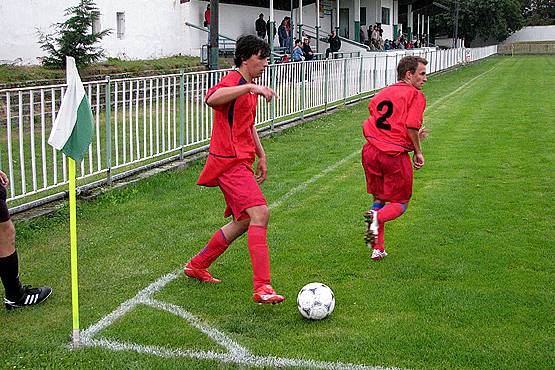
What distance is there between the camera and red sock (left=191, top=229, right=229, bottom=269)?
217 inches

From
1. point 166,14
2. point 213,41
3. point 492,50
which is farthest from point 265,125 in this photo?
point 492,50

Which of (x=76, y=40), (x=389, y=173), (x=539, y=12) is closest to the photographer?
(x=389, y=173)

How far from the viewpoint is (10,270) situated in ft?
16.7

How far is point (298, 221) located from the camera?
7.73 m

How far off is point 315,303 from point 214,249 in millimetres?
1043

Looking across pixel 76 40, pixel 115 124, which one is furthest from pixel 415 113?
pixel 76 40

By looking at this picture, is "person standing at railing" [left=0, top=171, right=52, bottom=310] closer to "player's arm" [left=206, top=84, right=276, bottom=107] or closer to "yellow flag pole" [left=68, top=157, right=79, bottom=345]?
"yellow flag pole" [left=68, top=157, right=79, bottom=345]

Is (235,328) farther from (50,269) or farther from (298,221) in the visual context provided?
(298,221)

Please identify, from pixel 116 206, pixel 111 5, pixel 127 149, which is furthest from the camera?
pixel 111 5

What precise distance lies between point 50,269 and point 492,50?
3228 inches

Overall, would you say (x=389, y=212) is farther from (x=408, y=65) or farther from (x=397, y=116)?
(x=408, y=65)

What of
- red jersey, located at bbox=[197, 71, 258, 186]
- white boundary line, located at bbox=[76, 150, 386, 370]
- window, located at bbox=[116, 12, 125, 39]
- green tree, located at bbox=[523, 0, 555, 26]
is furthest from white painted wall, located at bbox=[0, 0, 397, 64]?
green tree, located at bbox=[523, 0, 555, 26]

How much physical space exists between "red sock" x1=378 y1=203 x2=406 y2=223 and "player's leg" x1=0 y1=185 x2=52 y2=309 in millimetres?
2747

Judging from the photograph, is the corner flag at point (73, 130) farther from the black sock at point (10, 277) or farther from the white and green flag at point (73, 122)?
the black sock at point (10, 277)
